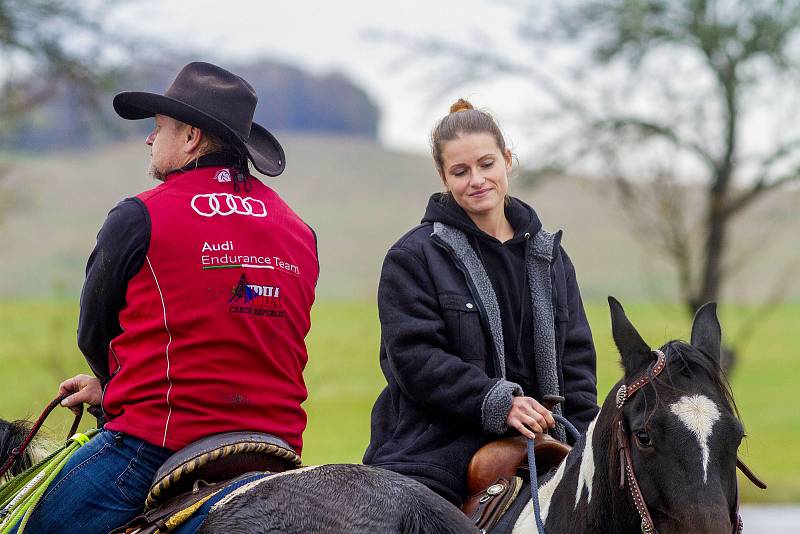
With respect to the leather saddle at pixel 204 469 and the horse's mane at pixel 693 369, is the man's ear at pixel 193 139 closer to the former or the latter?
the leather saddle at pixel 204 469

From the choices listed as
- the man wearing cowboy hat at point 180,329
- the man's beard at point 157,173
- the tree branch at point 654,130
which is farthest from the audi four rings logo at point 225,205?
the tree branch at point 654,130

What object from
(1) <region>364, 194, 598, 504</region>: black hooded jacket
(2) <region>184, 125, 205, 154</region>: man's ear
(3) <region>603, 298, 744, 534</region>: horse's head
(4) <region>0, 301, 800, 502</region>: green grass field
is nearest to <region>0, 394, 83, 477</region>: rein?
(2) <region>184, 125, 205, 154</region>: man's ear

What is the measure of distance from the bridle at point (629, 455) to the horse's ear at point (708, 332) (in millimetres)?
214

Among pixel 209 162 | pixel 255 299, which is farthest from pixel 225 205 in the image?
pixel 255 299

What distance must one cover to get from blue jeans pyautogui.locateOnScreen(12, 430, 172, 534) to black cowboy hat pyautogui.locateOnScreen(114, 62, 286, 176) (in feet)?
3.29

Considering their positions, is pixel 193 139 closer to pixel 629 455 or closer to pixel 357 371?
pixel 629 455

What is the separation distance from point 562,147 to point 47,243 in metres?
50.2

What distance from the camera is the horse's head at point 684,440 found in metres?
3.40

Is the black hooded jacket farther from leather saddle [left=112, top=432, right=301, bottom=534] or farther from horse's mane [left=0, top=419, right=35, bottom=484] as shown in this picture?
horse's mane [left=0, top=419, right=35, bottom=484]

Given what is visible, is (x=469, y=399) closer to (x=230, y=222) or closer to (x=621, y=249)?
(x=230, y=222)

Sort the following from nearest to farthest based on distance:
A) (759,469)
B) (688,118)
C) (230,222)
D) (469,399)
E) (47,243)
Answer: (230,222) → (469,399) → (688,118) → (759,469) → (47,243)

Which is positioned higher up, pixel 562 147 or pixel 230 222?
pixel 562 147

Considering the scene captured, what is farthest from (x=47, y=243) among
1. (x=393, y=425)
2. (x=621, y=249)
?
(x=393, y=425)

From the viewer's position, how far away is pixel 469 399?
435 cm
